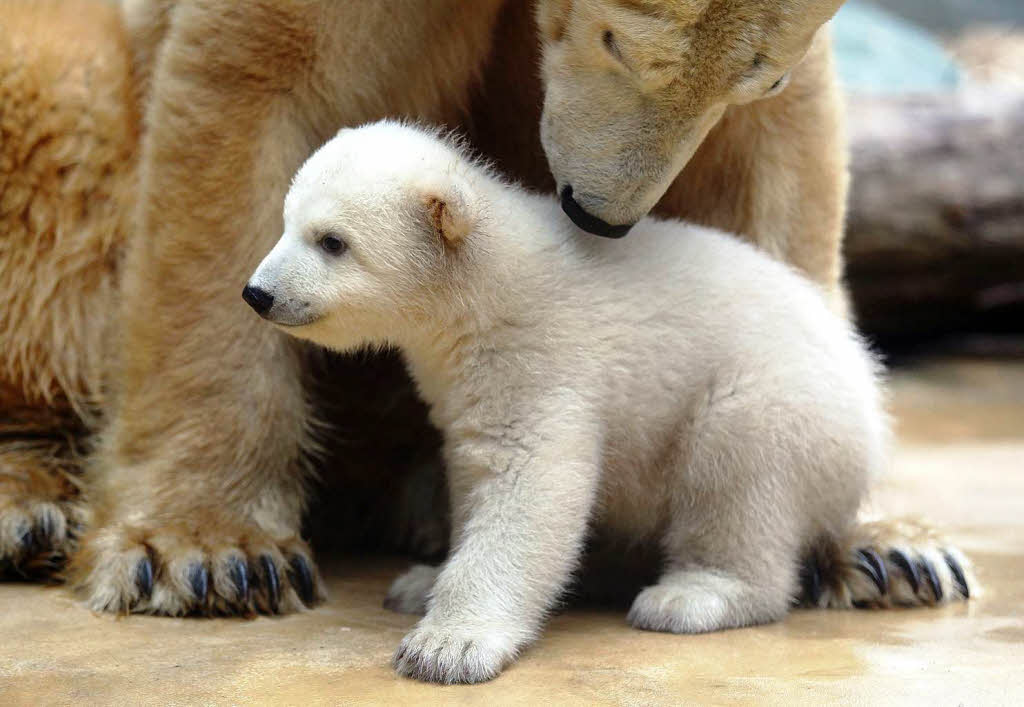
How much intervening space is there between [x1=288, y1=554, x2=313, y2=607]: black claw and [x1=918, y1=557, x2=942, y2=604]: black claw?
1.13 metres

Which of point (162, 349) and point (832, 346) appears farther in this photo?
point (162, 349)

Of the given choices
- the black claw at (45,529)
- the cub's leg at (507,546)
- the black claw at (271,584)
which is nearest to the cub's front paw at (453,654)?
the cub's leg at (507,546)

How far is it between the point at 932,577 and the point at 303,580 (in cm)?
116

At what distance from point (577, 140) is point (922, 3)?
1235cm

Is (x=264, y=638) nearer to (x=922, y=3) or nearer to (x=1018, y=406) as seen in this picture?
(x=1018, y=406)

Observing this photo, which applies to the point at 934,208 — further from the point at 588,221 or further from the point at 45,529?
the point at 45,529

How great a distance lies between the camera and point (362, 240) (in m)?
2.17

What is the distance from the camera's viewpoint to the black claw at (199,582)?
249cm

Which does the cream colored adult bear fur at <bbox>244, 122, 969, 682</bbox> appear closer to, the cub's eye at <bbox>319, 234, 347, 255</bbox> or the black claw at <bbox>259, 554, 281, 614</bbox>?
the cub's eye at <bbox>319, 234, 347, 255</bbox>

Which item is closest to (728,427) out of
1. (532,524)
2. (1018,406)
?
(532,524)

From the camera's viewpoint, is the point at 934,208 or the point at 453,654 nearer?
the point at 453,654

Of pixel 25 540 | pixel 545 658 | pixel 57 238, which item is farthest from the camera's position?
pixel 57 238

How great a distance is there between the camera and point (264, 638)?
7.67 feet

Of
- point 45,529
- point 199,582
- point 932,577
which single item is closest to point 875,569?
point 932,577
